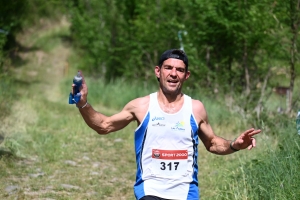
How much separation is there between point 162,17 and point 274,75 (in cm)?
441

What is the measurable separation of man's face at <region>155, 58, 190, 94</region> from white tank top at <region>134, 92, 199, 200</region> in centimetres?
16

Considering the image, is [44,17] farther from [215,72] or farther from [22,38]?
[215,72]

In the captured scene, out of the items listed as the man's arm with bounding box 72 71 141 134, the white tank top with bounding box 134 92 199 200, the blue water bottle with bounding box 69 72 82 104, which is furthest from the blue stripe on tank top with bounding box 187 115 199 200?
the blue water bottle with bounding box 69 72 82 104

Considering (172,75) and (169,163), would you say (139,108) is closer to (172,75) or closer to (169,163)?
(172,75)

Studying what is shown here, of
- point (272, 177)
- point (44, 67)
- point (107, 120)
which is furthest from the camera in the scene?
point (44, 67)

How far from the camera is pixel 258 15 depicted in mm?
10539

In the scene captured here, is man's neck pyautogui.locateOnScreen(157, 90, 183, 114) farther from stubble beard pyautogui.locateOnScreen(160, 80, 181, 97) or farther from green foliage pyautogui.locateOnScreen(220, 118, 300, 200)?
green foliage pyautogui.locateOnScreen(220, 118, 300, 200)

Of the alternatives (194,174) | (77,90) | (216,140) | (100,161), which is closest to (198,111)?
(216,140)

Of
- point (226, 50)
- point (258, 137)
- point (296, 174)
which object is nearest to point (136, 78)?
point (226, 50)

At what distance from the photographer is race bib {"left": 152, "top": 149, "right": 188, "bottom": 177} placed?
379cm

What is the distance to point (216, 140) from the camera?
417 centimetres

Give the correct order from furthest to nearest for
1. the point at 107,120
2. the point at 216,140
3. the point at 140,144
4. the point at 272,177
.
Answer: the point at 272,177
the point at 216,140
the point at 107,120
the point at 140,144

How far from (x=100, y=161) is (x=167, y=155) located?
5034mm

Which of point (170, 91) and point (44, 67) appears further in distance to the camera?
point (44, 67)
